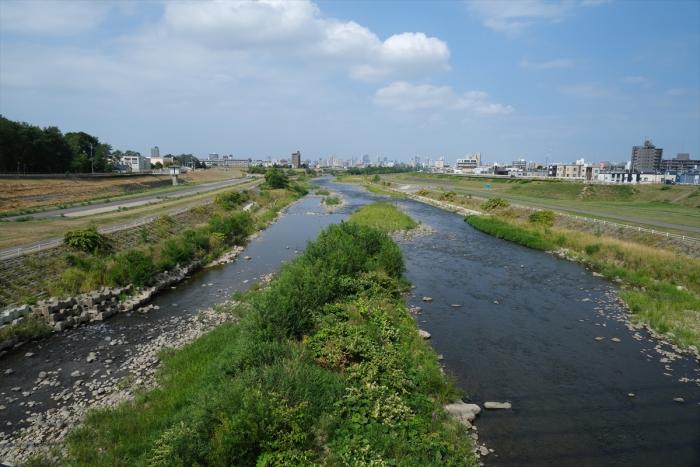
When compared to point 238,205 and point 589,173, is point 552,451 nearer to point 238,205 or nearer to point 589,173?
point 238,205

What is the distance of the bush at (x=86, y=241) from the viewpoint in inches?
858

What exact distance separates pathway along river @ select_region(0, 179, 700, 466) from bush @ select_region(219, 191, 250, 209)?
906 inches

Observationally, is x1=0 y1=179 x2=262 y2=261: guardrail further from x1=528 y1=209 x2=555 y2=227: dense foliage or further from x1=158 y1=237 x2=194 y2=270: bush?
x1=528 y1=209 x2=555 y2=227: dense foliage

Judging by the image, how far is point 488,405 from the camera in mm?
11117

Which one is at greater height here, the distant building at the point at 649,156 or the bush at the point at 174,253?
the distant building at the point at 649,156

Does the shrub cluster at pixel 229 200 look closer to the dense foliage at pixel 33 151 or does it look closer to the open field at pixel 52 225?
the open field at pixel 52 225

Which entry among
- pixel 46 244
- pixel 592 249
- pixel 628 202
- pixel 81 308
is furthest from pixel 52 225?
pixel 628 202

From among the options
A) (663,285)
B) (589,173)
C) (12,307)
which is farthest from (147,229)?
(589,173)

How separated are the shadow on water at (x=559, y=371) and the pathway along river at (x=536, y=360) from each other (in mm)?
38

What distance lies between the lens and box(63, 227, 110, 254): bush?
71.5 feet

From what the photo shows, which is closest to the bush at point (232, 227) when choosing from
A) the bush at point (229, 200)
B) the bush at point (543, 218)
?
the bush at point (229, 200)

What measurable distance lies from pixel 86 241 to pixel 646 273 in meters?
32.5

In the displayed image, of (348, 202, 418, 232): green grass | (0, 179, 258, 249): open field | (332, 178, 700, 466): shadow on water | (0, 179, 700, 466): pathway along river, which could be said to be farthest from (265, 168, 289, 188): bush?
(332, 178, 700, 466): shadow on water

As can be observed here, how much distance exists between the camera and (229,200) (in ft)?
166
